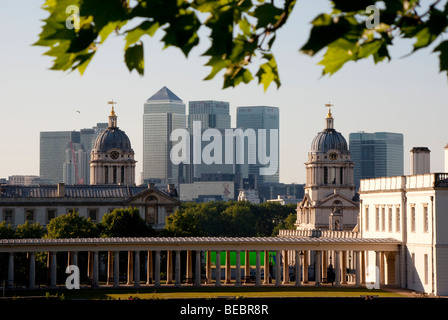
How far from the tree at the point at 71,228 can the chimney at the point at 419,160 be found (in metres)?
32.1

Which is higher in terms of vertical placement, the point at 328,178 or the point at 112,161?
→ the point at 112,161

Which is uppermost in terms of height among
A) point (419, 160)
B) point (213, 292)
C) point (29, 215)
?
point (419, 160)

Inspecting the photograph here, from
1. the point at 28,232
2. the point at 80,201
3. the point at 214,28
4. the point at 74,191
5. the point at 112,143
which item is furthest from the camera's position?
the point at 112,143

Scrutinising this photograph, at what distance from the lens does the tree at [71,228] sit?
102 m

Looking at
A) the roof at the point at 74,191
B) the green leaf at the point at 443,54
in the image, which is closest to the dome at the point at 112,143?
the roof at the point at 74,191

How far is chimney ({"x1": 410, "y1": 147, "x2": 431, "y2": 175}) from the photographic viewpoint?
92325 millimetres

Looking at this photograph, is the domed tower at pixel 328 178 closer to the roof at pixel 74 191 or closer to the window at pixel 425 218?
the roof at pixel 74 191

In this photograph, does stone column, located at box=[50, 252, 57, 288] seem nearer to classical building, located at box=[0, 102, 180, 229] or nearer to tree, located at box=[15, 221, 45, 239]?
tree, located at box=[15, 221, 45, 239]

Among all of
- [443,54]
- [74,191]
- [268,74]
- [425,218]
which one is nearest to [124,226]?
[74,191]

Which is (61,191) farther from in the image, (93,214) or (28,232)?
(28,232)

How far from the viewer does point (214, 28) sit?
258 inches

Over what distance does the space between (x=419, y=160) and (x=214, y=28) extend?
87.7m

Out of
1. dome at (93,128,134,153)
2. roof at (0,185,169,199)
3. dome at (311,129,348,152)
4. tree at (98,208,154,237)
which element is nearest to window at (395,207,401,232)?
tree at (98,208,154,237)
